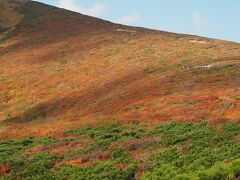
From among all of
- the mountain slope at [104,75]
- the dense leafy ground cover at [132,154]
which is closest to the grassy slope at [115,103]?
the dense leafy ground cover at [132,154]

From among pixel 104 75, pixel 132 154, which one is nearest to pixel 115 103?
pixel 104 75

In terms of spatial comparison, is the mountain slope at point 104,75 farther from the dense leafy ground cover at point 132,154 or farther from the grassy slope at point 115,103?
the dense leafy ground cover at point 132,154

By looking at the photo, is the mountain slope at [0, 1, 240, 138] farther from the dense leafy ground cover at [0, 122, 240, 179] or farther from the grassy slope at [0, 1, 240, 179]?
the dense leafy ground cover at [0, 122, 240, 179]

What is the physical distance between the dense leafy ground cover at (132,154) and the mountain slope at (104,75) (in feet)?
10.1

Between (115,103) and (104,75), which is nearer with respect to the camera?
(115,103)

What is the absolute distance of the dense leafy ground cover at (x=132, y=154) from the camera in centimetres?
2227

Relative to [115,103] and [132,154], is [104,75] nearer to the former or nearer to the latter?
[115,103]

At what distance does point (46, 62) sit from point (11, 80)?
9.48 meters

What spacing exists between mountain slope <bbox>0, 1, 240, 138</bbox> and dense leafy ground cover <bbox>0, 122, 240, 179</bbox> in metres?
3.07

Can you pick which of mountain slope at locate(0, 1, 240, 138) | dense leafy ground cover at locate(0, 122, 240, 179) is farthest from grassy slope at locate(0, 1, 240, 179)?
mountain slope at locate(0, 1, 240, 138)

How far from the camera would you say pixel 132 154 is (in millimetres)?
27359

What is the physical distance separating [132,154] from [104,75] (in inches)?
1445

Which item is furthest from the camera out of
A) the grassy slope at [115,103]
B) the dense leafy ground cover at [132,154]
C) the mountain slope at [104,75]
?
the mountain slope at [104,75]

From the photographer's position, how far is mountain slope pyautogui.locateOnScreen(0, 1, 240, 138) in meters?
40.0
